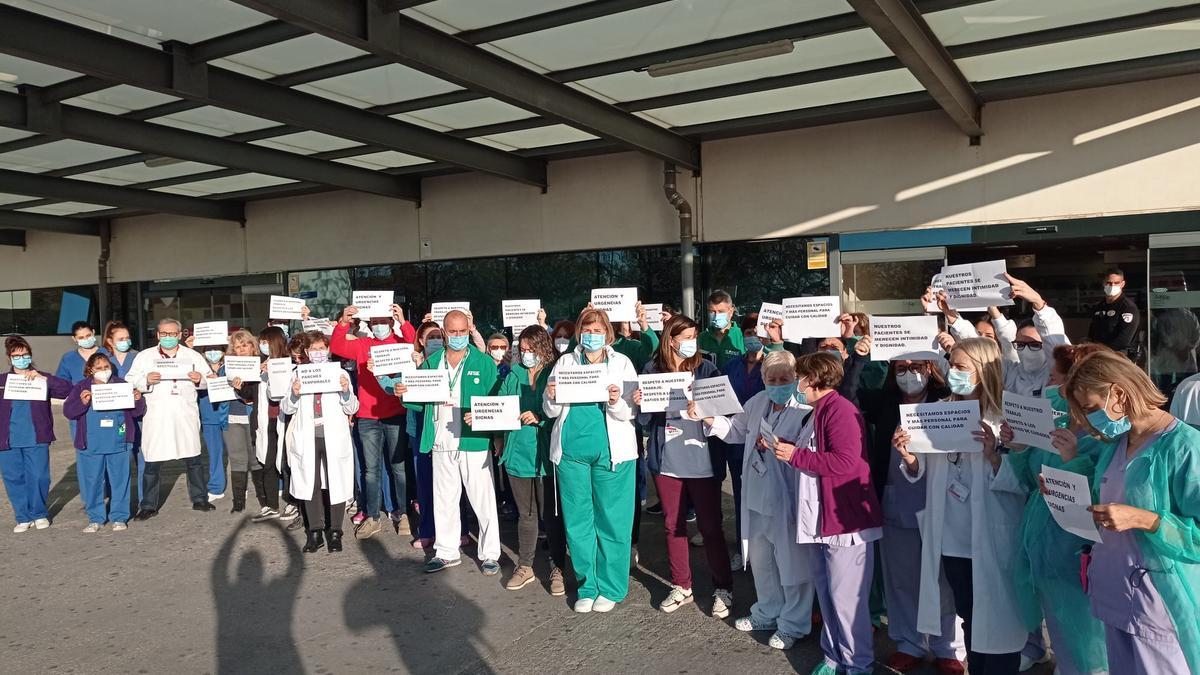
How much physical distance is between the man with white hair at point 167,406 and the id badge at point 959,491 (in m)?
6.83

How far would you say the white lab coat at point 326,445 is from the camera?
21.1 ft

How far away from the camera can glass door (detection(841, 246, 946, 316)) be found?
10.8 m

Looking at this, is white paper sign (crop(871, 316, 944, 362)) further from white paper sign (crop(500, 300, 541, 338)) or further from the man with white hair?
the man with white hair

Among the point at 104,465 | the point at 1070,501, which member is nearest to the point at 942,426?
the point at 1070,501

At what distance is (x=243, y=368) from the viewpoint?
7.62 metres

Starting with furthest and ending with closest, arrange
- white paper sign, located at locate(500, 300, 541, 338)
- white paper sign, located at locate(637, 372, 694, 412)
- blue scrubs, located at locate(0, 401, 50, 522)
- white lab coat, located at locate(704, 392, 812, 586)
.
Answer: white paper sign, located at locate(500, 300, 541, 338), blue scrubs, located at locate(0, 401, 50, 522), white paper sign, located at locate(637, 372, 694, 412), white lab coat, located at locate(704, 392, 812, 586)

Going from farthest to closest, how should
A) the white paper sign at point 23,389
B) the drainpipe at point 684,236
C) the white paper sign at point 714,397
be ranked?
the drainpipe at point 684,236 < the white paper sign at point 23,389 < the white paper sign at point 714,397

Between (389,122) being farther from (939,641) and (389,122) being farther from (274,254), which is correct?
(939,641)

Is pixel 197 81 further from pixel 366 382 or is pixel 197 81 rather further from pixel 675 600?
pixel 675 600

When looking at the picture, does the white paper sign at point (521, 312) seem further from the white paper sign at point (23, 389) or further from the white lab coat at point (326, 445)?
the white paper sign at point (23, 389)

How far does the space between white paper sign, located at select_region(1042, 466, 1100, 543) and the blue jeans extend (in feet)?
17.5

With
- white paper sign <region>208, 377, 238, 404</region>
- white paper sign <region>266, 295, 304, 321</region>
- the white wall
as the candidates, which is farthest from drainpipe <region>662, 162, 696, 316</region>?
white paper sign <region>208, 377, 238, 404</region>

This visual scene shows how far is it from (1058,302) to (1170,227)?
8.80 feet

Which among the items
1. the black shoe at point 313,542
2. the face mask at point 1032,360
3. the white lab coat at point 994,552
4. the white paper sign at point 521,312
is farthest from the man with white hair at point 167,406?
the face mask at point 1032,360
